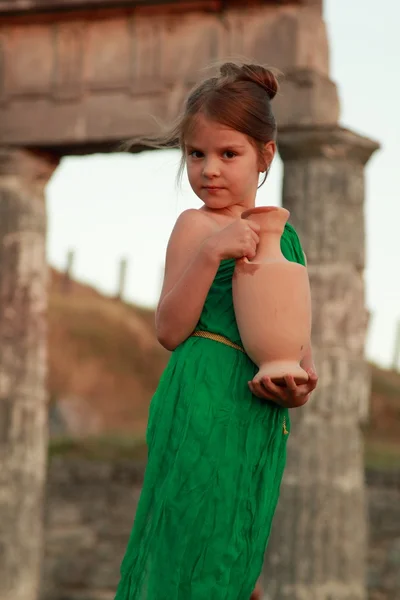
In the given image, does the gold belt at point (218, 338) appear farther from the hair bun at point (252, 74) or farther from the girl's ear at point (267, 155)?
the hair bun at point (252, 74)

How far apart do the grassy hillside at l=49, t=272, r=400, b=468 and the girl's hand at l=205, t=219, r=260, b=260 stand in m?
13.5

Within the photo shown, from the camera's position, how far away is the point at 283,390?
11.9 feet

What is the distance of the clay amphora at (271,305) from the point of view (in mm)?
3625

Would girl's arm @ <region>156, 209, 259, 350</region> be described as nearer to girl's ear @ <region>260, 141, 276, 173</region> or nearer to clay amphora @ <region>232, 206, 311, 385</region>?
clay amphora @ <region>232, 206, 311, 385</region>

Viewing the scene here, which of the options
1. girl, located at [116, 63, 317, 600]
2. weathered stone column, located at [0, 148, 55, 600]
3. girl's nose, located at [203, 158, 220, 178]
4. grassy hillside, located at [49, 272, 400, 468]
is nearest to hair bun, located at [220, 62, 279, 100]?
girl, located at [116, 63, 317, 600]

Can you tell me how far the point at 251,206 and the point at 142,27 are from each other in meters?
7.04

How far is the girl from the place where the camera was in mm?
3656

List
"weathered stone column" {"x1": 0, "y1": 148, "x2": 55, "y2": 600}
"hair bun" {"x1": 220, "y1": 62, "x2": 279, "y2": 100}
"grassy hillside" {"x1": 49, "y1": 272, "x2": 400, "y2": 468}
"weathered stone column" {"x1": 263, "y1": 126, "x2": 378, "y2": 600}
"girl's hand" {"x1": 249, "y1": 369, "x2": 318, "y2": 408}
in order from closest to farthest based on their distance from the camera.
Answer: "girl's hand" {"x1": 249, "y1": 369, "x2": 318, "y2": 408} < "hair bun" {"x1": 220, "y1": 62, "x2": 279, "y2": 100} < "weathered stone column" {"x1": 263, "y1": 126, "x2": 378, "y2": 600} < "weathered stone column" {"x1": 0, "y1": 148, "x2": 55, "y2": 600} < "grassy hillside" {"x1": 49, "y1": 272, "x2": 400, "y2": 468}

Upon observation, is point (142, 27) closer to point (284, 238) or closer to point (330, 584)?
point (330, 584)

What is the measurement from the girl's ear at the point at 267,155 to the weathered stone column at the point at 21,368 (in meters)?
7.29

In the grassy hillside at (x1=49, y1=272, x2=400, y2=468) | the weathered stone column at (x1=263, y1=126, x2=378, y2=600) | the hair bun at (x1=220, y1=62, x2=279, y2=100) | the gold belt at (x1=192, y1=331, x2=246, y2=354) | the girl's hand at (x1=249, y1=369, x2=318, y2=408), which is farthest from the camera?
the grassy hillside at (x1=49, y1=272, x2=400, y2=468)

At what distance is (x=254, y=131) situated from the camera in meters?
3.85

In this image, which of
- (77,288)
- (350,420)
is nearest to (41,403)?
(350,420)

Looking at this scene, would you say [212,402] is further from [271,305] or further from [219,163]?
[219,163]
